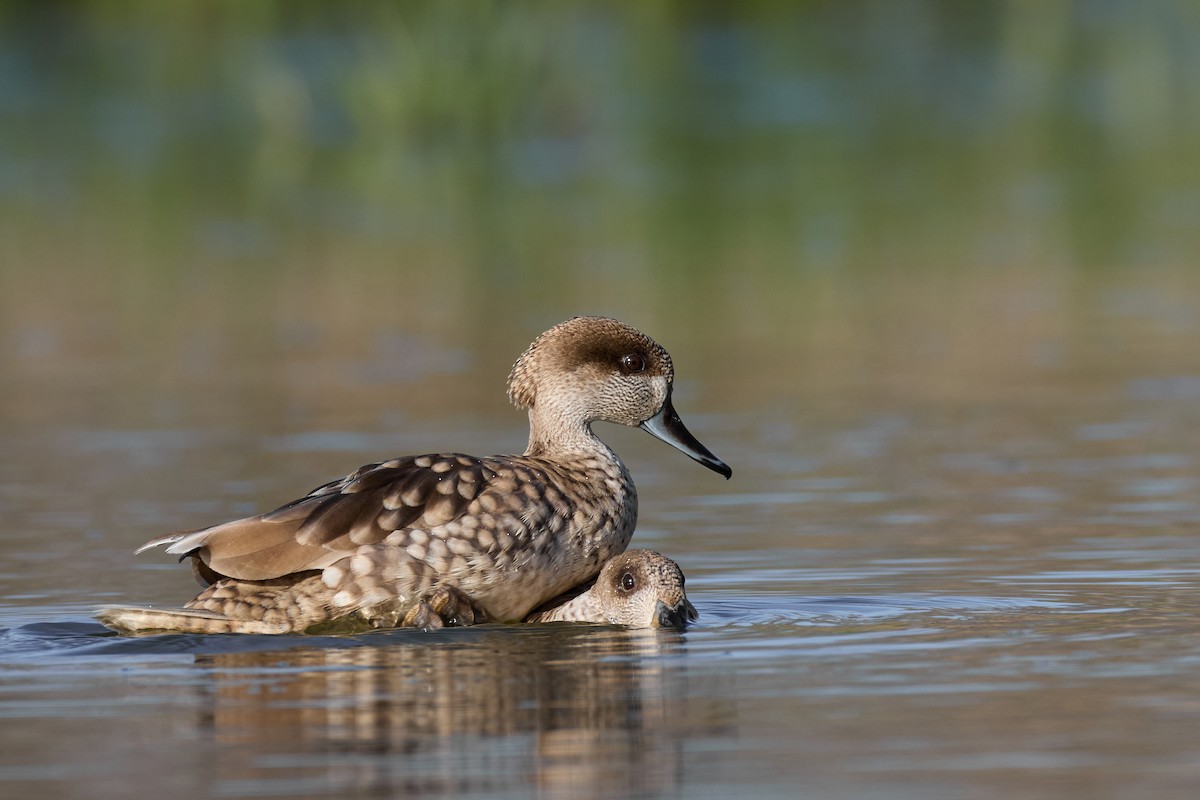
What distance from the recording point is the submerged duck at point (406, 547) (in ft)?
26.6

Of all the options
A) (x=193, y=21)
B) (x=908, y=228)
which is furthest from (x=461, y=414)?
(x=193, y=21)

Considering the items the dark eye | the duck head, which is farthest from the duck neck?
the dark eye

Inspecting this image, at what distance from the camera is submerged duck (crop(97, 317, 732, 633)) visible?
811 cm

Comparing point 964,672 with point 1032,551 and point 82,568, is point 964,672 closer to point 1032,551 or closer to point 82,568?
point 1032,551

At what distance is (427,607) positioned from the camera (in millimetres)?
8141

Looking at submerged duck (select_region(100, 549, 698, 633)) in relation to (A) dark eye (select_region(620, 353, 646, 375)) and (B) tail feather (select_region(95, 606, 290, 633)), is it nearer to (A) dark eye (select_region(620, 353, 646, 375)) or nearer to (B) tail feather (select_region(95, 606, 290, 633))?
(B) tail feather (select_region(95, 606, 290, 633))

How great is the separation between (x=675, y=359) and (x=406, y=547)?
6631 mm

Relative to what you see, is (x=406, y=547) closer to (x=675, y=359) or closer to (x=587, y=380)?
(x=587, y=380)

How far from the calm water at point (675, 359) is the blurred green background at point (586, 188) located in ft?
0.26

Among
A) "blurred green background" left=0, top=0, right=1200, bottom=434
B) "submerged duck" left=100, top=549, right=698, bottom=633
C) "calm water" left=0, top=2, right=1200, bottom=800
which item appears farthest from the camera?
"blurred green background" left=0, top=0, right=1200, bottom=434

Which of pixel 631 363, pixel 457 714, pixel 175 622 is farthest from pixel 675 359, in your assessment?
pixel 457 714

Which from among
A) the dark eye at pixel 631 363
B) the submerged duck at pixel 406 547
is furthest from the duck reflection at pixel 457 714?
the dark eye at pixel 631 363

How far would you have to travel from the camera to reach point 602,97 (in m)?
28.8

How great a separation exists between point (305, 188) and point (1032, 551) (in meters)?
15.3
